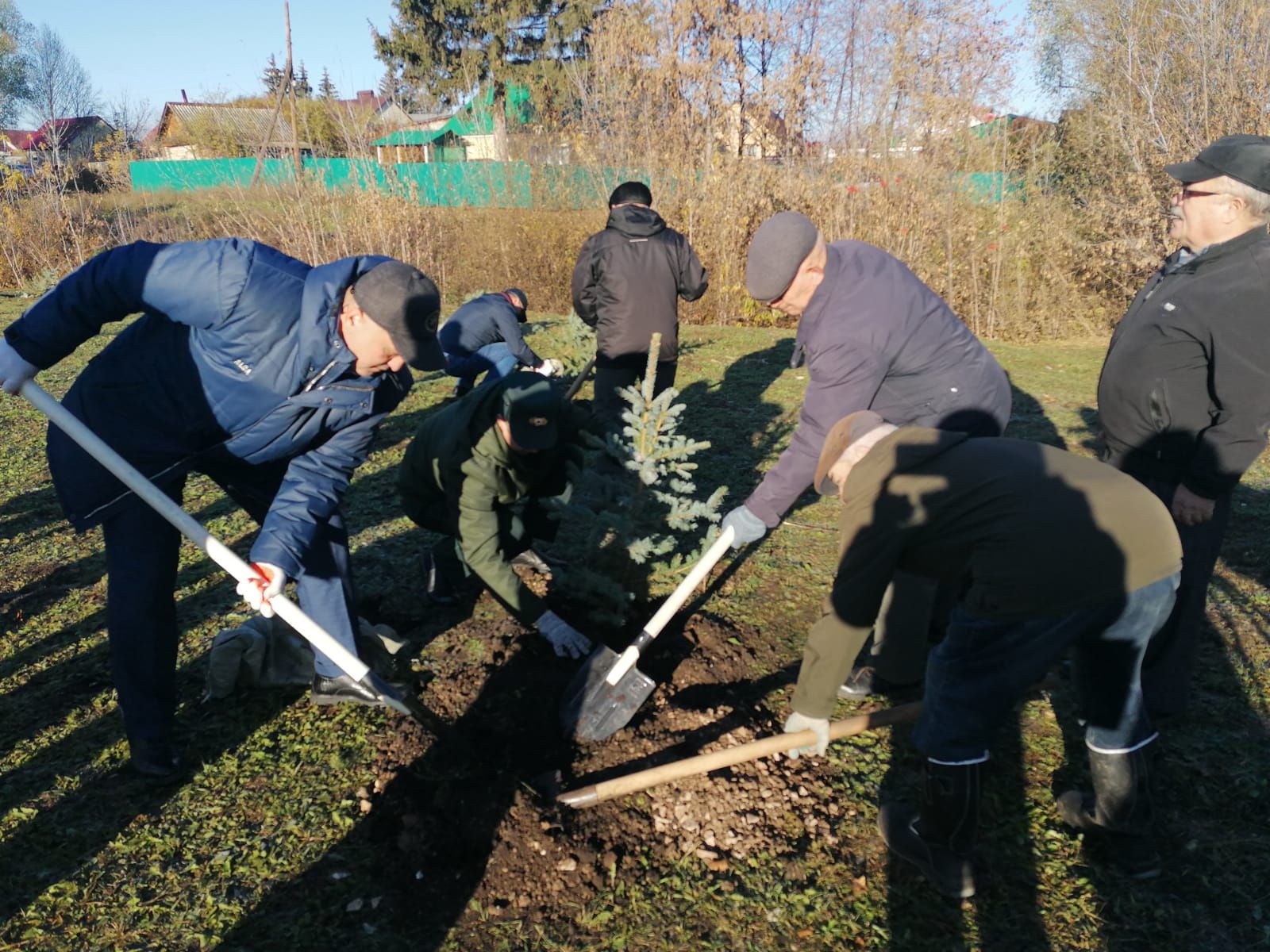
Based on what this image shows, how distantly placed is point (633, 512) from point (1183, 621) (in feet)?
7.24

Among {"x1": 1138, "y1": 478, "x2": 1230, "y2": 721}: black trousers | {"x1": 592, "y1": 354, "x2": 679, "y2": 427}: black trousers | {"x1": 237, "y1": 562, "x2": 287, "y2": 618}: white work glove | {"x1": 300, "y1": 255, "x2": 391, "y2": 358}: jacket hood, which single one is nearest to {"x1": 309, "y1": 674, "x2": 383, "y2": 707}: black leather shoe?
{"x1": 237, "y1": 562, "x2": 287, "y2": 618}: white work glove

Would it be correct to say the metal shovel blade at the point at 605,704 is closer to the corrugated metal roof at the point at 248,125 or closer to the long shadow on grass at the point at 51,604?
the long shadow on grass at the point at 51,604

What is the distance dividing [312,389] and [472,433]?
88 centimetres

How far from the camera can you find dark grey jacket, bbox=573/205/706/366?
540 cm

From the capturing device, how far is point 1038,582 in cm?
209

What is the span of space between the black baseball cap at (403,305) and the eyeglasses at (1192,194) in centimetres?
249

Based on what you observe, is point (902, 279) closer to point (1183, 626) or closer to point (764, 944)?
point (1183, 626)

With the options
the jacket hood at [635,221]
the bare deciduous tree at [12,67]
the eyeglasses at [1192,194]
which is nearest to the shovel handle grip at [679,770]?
the eyeglasses at [1192,194]

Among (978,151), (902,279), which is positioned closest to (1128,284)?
(978,151)

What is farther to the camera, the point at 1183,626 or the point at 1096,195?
the point at 1096,195

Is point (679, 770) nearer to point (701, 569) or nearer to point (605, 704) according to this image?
point (605, 704)

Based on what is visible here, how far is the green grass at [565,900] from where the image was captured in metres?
2.42

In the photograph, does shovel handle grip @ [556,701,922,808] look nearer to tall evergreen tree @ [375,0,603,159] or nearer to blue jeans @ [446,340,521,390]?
blue jeans @ [446,340,521,390]

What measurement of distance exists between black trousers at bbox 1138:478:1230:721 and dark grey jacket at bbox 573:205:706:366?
3246 mm
